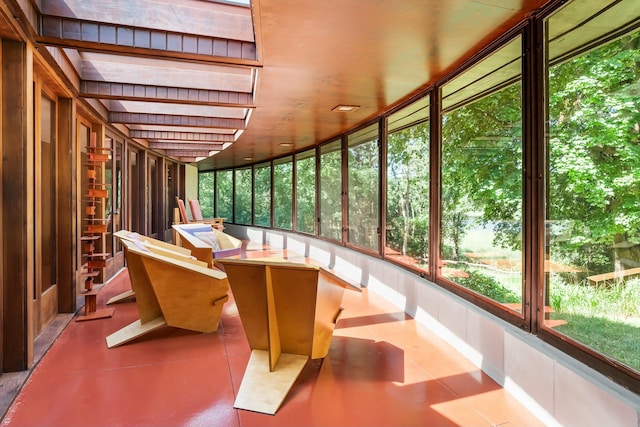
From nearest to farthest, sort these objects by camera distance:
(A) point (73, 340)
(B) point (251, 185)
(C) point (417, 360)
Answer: (C) point (417, 360), (A) point (73, 340), (B) point (251, 185)

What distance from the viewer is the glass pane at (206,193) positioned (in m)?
13.8

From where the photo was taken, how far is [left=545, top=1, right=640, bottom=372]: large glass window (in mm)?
1848

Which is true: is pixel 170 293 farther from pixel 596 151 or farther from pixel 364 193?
pixel 364 193

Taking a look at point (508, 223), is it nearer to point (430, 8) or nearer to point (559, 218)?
point (559, 218)

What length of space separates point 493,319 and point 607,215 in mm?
1214

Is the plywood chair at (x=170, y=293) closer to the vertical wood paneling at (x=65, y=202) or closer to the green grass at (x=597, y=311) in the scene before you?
the vertical wood paneling at (x=65, y=202)

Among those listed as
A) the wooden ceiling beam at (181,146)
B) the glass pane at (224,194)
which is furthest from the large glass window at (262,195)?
the wooden ceiling beam at (181,146)

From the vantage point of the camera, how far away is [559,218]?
2318mm

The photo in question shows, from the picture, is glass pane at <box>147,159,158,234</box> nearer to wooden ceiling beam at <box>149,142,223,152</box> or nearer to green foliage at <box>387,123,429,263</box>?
wooden ceiling beam at <box>149,142,223,152</box>

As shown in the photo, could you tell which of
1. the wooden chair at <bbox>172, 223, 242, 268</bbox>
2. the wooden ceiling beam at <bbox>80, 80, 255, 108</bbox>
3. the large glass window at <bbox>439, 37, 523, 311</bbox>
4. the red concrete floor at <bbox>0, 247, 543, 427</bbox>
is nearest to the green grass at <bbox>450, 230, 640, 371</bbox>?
the large glass window at <bbox>439, 37, 523, 311</bbox>

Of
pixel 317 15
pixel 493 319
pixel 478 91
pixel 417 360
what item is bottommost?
pixel 417 360

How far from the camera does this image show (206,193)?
13.9m

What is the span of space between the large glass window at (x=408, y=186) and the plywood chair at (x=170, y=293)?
7.59ft

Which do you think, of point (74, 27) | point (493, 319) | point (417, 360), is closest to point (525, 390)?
point (493, 319)
